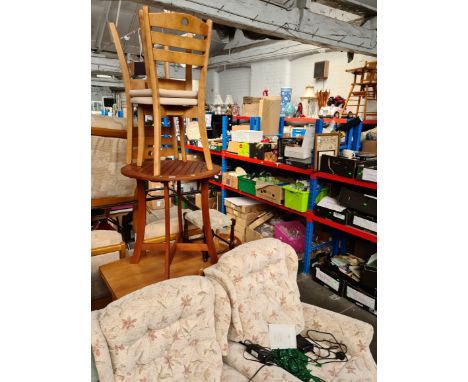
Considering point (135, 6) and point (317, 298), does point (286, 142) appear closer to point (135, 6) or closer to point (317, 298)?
point (317, 298)

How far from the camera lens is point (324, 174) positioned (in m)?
2.83

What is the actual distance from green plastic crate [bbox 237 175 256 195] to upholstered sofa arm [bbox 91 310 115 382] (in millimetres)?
2590

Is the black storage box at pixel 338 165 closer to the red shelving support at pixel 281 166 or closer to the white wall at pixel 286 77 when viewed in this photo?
the red shelving support at pixel 281 166

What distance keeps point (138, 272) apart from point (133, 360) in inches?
25.9

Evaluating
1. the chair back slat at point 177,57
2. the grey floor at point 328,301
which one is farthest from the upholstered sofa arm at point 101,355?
the grey floor at point 328,301

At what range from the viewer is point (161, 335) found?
1.34 meters

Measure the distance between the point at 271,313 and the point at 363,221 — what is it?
1241 millimetres

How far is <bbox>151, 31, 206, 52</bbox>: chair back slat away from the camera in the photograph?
133cm

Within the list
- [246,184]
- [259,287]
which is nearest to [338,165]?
[246,184]

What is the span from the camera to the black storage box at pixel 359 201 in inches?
99.3

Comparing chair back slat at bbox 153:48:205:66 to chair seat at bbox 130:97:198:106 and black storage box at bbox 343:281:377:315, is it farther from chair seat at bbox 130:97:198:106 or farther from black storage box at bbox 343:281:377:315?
black storage box at bbox 343:281:377:315

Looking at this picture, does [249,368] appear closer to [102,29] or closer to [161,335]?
[161,335]
